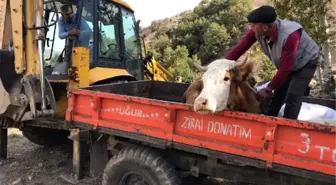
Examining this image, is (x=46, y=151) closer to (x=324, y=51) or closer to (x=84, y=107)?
(x=84, y=107)

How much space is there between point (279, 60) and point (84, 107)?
2.12 metres

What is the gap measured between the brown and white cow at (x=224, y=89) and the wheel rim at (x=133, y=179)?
0.89 meters

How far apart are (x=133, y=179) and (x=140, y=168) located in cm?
27

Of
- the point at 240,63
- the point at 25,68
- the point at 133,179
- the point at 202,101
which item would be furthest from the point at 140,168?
the point at 25,68

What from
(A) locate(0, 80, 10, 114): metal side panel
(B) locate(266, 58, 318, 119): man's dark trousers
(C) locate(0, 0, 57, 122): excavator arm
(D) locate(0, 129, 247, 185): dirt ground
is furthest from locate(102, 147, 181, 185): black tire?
(A) locate(0, 80, 10, 114): metal side panel

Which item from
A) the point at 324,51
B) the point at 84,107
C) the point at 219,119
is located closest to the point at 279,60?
the point at 219,119

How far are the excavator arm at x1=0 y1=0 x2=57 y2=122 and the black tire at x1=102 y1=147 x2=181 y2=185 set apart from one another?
153 centimetres

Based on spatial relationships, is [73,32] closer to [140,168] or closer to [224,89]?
[140,168]

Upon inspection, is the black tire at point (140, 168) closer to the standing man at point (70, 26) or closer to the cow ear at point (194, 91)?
the cow ear at point (194, 91)

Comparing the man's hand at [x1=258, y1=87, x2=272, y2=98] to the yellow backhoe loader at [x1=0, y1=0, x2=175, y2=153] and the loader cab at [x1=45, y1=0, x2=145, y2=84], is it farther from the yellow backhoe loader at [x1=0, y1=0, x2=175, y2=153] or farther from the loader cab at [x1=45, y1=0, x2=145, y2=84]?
the loader cab at [x1=45, y1=0, x2=145, y2=84]

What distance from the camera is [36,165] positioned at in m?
6.27

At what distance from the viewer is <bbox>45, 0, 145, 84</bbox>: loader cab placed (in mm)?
6223

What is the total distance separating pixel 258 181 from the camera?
3641 mm

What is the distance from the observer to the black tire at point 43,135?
7.04m
